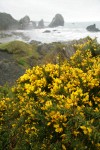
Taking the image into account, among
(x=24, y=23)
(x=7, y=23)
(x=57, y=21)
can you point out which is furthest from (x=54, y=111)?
(x=57, y=21)

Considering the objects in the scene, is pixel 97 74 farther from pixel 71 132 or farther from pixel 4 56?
pixel 4 56

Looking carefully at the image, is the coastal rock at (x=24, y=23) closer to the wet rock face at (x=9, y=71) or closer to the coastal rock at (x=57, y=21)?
the coastal rock at (x=57, y=21)

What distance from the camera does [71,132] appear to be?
162 inches

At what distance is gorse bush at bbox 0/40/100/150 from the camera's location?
13.5 ft

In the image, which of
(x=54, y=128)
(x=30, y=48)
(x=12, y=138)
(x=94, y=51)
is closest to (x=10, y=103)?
(x=12, y=138)

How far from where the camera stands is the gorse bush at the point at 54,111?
162 inches

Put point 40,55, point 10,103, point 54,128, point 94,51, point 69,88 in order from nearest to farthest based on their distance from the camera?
point 54,128 → point 69,88 → point 10,103 → point 94,51 → point 40,55

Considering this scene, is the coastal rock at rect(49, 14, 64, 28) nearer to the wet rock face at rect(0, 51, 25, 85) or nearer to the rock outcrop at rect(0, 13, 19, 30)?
the rock outcrop at rect(0, 13, 19, 30)

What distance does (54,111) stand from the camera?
4242mm

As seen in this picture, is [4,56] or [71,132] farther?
[4,56]

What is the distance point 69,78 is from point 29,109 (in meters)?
0.89

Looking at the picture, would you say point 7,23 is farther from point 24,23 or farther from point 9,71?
point 9,71

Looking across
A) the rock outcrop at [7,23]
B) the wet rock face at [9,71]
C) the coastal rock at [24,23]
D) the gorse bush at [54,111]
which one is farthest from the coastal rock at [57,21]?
the gorse bush at [54,111]

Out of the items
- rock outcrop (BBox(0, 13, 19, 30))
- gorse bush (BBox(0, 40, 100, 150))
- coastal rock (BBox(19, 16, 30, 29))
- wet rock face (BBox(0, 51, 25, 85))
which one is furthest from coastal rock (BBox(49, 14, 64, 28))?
gorse bush (BBox(0, 40, 100, 150))
